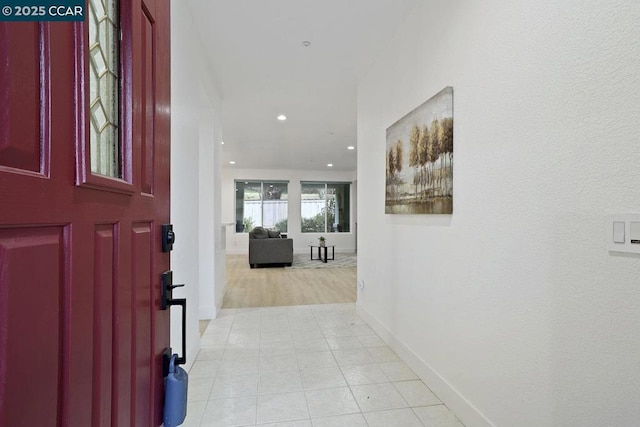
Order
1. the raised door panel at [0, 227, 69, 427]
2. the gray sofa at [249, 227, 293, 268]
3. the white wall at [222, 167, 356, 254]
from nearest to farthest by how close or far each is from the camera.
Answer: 1. the raised door panel at [0, 227, 69, 427]
2. the gray sofa at [249, 227, 293, 268]
3. the white wall at [222, 167, 356, 254]

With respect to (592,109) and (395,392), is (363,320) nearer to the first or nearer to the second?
(395,392)

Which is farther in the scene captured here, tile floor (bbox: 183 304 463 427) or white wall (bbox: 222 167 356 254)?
white wall (bbox: 222 167 356 254)

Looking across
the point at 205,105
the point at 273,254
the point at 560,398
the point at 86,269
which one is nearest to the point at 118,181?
the point at 86,269

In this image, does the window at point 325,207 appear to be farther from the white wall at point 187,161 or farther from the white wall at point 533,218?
the white wall at point 533,218

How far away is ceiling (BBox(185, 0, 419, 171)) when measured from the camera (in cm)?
238

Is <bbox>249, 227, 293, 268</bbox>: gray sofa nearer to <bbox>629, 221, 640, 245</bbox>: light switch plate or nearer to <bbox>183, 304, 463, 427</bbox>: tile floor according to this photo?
<bbox>183, 304, 463, 427</bbox>: tile floor

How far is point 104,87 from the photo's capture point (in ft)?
2.54

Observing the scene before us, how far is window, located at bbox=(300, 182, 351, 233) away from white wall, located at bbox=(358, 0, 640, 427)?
8275 millimetres

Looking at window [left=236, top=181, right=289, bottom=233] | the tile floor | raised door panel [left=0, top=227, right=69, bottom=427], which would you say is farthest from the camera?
window [left=236, top=181, right=289, bottom=233]

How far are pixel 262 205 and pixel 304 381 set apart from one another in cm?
840

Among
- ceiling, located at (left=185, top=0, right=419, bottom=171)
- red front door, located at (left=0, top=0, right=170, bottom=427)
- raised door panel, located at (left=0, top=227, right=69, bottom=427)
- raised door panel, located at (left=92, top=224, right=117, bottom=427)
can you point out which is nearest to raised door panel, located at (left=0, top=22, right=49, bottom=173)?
red front door, located at (left=0, top=0, right=170, bottom=427)

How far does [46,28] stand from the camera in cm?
54

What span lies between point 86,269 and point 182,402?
0.65 meters

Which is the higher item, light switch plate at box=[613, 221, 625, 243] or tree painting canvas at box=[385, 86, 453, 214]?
tree painting canvas at box=[385, 86, 453, 214]
